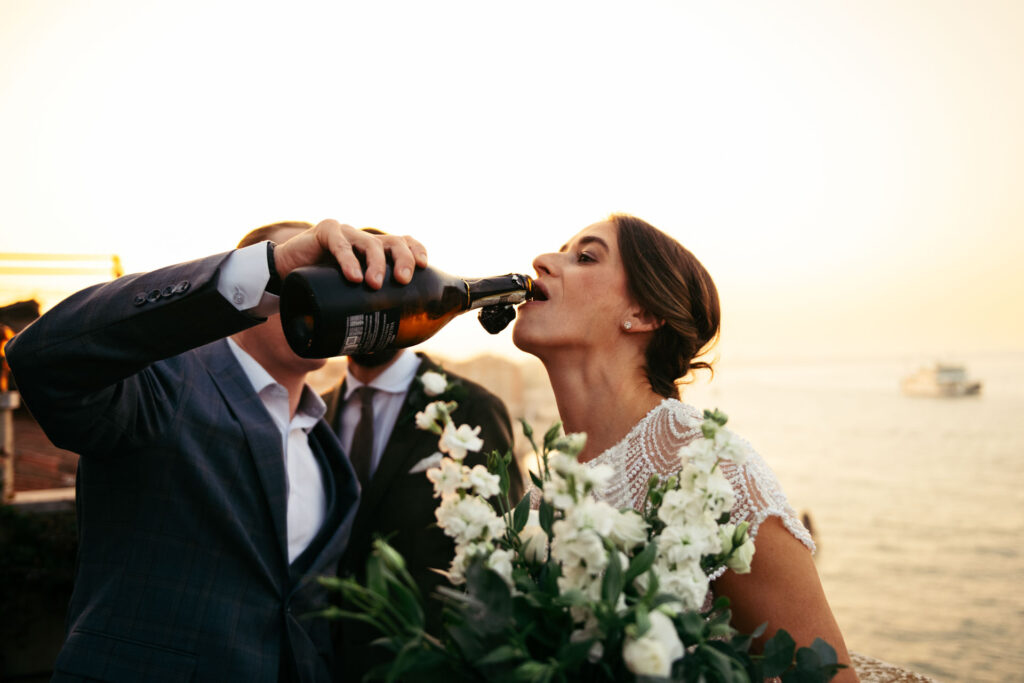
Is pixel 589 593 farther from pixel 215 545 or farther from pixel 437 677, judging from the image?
pixel 215 545

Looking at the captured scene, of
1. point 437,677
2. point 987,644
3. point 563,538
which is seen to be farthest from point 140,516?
point 987,644

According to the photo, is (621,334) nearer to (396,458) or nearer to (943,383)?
(396,458)

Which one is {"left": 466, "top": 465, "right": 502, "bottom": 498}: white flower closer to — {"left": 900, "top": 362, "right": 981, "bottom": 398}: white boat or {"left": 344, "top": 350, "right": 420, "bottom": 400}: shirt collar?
{"left": 344, "top": 350, "right": 420, "bottom": 400}: shirt collar

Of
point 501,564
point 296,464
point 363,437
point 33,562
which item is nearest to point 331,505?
point 296,464

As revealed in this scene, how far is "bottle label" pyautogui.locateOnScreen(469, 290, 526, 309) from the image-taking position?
168cm

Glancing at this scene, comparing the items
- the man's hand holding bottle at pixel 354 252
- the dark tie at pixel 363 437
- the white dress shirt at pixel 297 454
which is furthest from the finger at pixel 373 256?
the dark tie at pixel 363 437

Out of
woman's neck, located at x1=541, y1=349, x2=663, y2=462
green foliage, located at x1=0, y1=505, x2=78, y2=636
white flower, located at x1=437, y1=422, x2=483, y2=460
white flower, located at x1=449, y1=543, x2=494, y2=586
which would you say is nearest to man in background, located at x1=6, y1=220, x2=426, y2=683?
white flower, located at x1=437, y1=422, x2=483, y2=460

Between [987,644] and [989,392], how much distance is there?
5623 cm

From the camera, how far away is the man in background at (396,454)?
242 centimetres

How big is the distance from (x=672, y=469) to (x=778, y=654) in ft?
2.28

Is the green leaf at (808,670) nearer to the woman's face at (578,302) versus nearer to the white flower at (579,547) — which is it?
the white flower at (579,547)

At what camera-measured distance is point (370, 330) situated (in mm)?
1220

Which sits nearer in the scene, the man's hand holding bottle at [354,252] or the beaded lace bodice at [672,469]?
the man's hand holding bottle at [354,252]

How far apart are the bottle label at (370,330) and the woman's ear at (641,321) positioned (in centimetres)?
78
